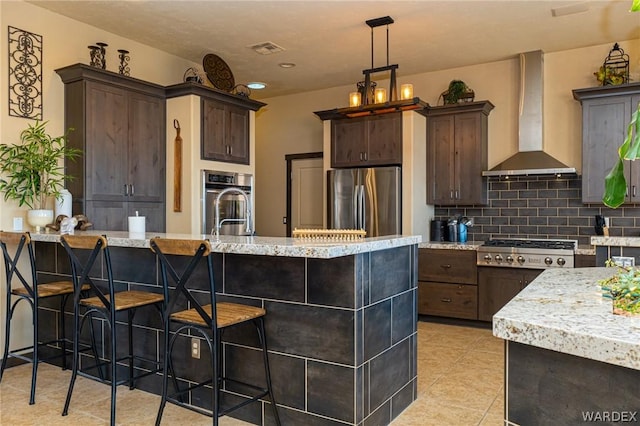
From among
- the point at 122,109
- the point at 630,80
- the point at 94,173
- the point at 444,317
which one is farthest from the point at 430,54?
the point at 94,173

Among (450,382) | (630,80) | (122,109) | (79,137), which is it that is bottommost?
(450,382)

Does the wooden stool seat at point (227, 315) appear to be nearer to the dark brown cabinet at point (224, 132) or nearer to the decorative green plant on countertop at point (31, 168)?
the decorative green plant on countertop at point (31, 168)

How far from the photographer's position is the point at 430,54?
5.05m

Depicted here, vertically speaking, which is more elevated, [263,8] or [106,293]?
[263,8]

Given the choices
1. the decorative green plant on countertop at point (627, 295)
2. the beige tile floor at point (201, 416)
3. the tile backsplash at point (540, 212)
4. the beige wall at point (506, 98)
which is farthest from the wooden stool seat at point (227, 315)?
the tile backsplash at point (540, 212)

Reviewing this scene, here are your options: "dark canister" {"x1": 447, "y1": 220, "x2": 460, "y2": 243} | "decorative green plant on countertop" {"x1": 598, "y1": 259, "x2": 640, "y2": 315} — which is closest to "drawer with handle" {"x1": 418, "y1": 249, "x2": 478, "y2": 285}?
"dark canister" {"x1": 447, "y1": 220, "x2": 460, "y2": 243}

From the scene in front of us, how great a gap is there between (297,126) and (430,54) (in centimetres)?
230

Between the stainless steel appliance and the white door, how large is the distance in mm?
1383

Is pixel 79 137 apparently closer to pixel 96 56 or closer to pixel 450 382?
pixel 96 56

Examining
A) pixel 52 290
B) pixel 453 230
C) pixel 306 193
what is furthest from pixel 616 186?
pixel 306 193

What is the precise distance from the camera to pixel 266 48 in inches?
190

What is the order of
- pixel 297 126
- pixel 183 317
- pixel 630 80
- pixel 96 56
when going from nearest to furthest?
pixel 183 317
pixel 96 56
pixel 630 80
pixel 297 126

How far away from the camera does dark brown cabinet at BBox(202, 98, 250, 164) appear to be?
474 centimetres

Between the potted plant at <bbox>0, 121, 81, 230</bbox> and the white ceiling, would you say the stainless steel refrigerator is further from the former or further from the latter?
the potted plant at <bbox>0, 121, 81, 230</bbox>
